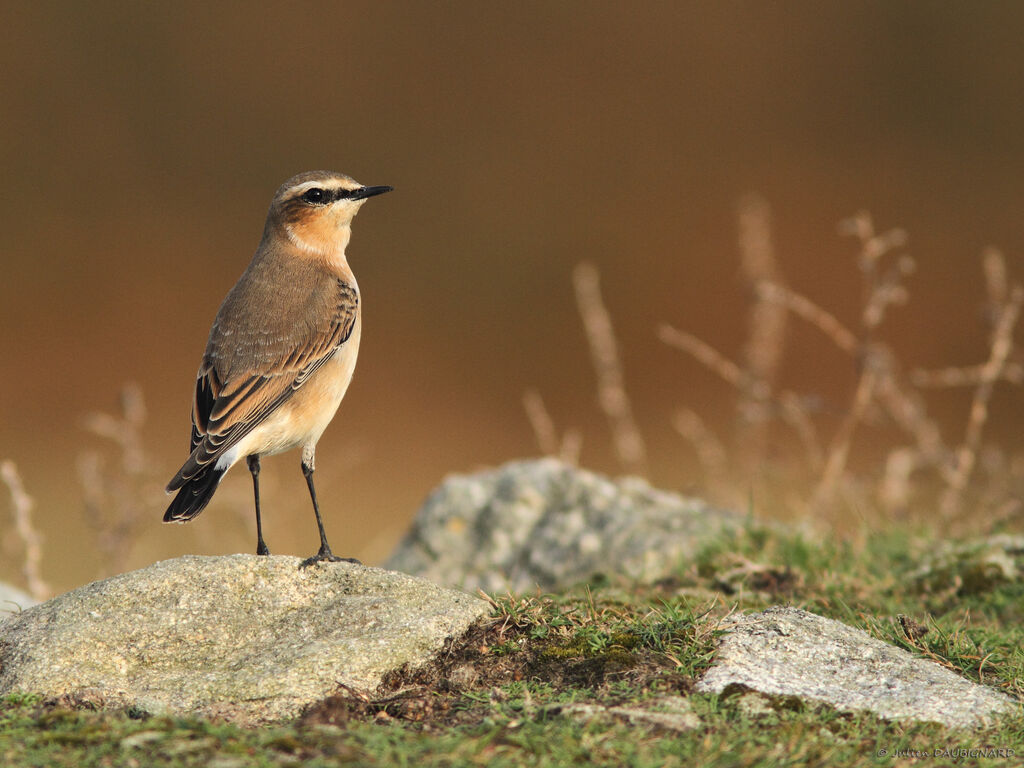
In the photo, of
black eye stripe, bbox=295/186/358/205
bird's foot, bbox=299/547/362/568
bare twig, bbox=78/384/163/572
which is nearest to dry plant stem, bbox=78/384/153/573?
bare twig, bbox=78/384/163/572

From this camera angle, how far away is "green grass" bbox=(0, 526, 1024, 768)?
3023 millimetres

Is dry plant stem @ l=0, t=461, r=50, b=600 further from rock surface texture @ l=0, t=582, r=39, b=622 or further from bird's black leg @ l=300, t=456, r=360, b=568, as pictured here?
bird's black leg @ l=300, t=456, r=360, b=568

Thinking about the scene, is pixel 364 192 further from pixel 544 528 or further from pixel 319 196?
pixel 544 528

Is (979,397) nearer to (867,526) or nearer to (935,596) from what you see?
(867,526)

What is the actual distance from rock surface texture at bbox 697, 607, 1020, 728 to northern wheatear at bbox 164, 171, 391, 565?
1.97 metres

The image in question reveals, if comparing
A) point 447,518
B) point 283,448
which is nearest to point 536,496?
point 447,518

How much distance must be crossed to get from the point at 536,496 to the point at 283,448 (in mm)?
2409

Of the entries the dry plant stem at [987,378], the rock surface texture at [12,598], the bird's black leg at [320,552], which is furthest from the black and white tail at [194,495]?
the dry plant stem at [987,378]

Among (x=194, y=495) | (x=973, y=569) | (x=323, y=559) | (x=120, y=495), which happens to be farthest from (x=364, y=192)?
(x=973, y=569)

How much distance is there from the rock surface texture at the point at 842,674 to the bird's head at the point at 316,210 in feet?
12.1

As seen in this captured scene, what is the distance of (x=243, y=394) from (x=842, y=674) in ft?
10.5

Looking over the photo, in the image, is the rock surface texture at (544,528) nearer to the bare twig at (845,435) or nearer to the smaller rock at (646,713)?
the bare twig at (845,435)

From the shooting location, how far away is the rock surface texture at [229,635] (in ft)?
12.1

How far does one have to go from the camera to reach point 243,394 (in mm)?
5547
